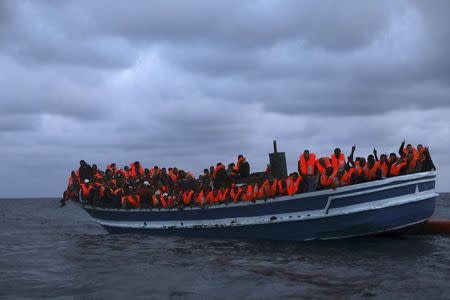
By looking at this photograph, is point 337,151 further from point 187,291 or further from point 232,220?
point 187,291

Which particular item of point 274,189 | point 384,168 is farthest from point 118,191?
point 384,168

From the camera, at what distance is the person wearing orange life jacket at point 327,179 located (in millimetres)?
17891

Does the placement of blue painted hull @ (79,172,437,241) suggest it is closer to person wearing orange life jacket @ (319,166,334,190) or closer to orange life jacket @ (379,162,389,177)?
person wearing orange life jacket @ (319,166,334,190)

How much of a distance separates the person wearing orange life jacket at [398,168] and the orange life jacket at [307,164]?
2738mm

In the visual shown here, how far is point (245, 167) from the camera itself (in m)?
23.0

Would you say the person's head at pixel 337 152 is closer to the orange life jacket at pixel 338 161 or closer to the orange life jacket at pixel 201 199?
the orange life jacket at pixel 338 161

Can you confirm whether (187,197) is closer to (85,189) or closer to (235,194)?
(235,194)

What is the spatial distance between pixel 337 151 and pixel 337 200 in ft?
7.67

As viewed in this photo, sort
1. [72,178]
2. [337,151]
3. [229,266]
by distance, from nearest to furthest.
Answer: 1. [229,266]
2. [337,151]
3. [72,178]

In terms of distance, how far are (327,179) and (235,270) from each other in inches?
209

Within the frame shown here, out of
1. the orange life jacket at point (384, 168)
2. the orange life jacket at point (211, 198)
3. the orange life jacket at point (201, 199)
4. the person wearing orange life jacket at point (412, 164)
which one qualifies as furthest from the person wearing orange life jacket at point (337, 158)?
the orange life jacket at point (201, 199)

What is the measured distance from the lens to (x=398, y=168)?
18047 millimetres

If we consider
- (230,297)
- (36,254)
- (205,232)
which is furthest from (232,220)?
(230,297)

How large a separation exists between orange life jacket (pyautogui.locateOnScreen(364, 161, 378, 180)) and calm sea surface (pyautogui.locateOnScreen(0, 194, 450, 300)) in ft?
7.82
